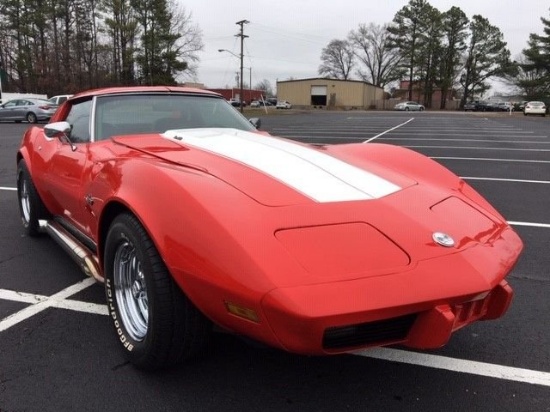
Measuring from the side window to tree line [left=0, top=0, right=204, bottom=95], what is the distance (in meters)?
46.2

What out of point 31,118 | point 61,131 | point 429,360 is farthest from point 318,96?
point 429,360

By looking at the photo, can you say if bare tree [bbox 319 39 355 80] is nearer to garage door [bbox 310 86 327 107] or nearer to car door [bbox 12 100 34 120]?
garage door [bbox 310 86 327 107]

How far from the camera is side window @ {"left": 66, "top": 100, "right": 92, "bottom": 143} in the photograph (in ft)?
11.5

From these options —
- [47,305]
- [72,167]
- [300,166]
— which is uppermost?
[300,166]

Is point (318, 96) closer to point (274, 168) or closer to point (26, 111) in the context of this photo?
point (26, 111)

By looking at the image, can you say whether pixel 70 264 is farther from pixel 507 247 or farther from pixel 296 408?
pixel 507 247

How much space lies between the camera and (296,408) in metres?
Answer: 2.10

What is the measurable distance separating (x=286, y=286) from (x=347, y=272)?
0.80 feet

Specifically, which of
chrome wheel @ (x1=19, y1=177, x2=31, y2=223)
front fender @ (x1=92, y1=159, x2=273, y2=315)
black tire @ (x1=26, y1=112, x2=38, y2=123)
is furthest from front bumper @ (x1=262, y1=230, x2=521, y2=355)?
A: black tire @ (x1=26, y1=112, x2=38, y2=123)

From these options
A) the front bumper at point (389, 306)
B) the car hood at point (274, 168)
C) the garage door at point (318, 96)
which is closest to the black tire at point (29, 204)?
the car hood at point (274, 168)

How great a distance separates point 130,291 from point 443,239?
59.8 inches

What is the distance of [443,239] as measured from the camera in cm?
204

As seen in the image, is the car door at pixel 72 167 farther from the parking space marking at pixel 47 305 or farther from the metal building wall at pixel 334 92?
the metal building wall at pixel 334 92

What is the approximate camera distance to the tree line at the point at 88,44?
48.6 metres
